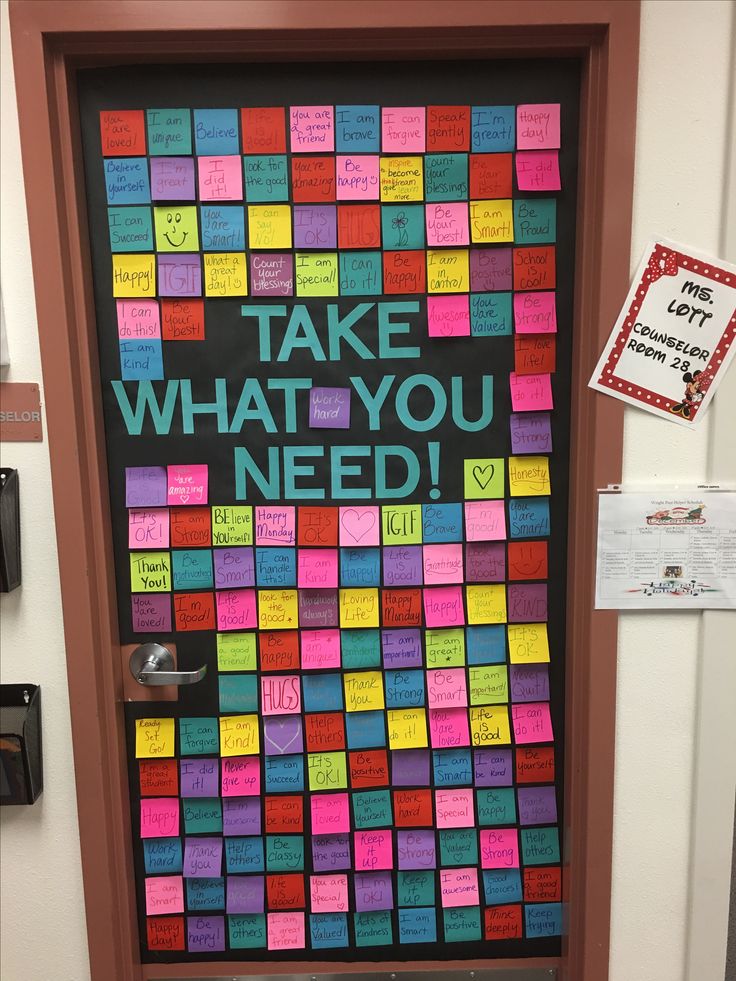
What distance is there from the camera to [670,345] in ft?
3.53

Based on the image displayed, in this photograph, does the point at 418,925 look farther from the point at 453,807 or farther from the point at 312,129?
the point at 312,129

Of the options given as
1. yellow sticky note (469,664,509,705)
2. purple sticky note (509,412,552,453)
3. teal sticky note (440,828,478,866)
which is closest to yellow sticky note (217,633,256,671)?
yellow sticky note (469,664,509,705)

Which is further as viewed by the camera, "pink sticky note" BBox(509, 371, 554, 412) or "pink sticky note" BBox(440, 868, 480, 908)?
"pink sticky note" BBox(440, 868, 480, 908)

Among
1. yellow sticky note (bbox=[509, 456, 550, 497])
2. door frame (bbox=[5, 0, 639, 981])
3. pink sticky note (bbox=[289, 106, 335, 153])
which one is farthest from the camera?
yellow sticky note (bbox=[509, 456, 550, 497])

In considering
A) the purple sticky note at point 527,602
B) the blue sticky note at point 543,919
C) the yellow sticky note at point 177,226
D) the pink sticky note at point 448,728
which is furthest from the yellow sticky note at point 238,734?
the yellow sticky note at point 177,226

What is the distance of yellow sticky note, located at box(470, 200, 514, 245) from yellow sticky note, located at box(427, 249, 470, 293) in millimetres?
40

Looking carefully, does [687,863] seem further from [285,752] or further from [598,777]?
[285,752]

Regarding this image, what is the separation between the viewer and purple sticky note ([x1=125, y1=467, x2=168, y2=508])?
1175 millimetres

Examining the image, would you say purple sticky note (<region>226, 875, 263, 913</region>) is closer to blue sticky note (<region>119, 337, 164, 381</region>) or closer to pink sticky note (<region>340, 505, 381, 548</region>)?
pink sticky note (<region>340, 505, 381, 548</region>)

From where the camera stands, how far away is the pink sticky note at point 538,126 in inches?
42.6

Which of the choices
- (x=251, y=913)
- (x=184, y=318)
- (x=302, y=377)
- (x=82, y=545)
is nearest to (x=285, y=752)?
(x=251, y=913)

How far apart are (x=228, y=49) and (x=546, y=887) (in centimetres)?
170

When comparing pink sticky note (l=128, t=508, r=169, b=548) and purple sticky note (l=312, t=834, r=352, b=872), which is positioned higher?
pink sticky note (l=128, t=508, r=169, b=548)

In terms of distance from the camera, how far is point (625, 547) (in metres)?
1.12
